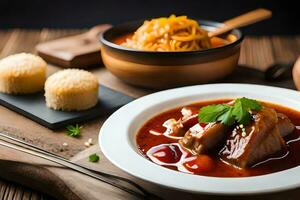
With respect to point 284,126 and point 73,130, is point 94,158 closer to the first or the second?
point 73,130

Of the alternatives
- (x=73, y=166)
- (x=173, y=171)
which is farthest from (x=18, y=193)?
(x=173, y=171)

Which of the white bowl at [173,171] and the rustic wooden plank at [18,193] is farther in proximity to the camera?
the rustic wooden plank at [18,193]

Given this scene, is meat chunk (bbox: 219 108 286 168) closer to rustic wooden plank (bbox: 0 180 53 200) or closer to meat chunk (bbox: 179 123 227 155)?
meat chunk (bbox: 179 123 227 155)

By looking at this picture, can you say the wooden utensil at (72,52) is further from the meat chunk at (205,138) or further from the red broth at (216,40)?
the meat chunk at (205,138)

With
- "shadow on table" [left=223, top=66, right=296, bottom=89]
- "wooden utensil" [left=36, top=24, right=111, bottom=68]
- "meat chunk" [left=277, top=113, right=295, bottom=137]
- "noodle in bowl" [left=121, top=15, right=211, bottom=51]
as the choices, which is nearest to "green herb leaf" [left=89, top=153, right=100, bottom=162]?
"meat chunk" [left=277, top=113, right=295, bottom=137]

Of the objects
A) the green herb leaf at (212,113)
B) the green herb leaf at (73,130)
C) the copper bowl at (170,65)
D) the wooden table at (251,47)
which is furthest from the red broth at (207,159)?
the wooden table at (251,47)

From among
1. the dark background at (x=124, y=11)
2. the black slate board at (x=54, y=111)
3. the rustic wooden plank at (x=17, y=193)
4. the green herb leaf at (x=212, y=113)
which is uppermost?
the green herb leaf at (x=212, y=113)
